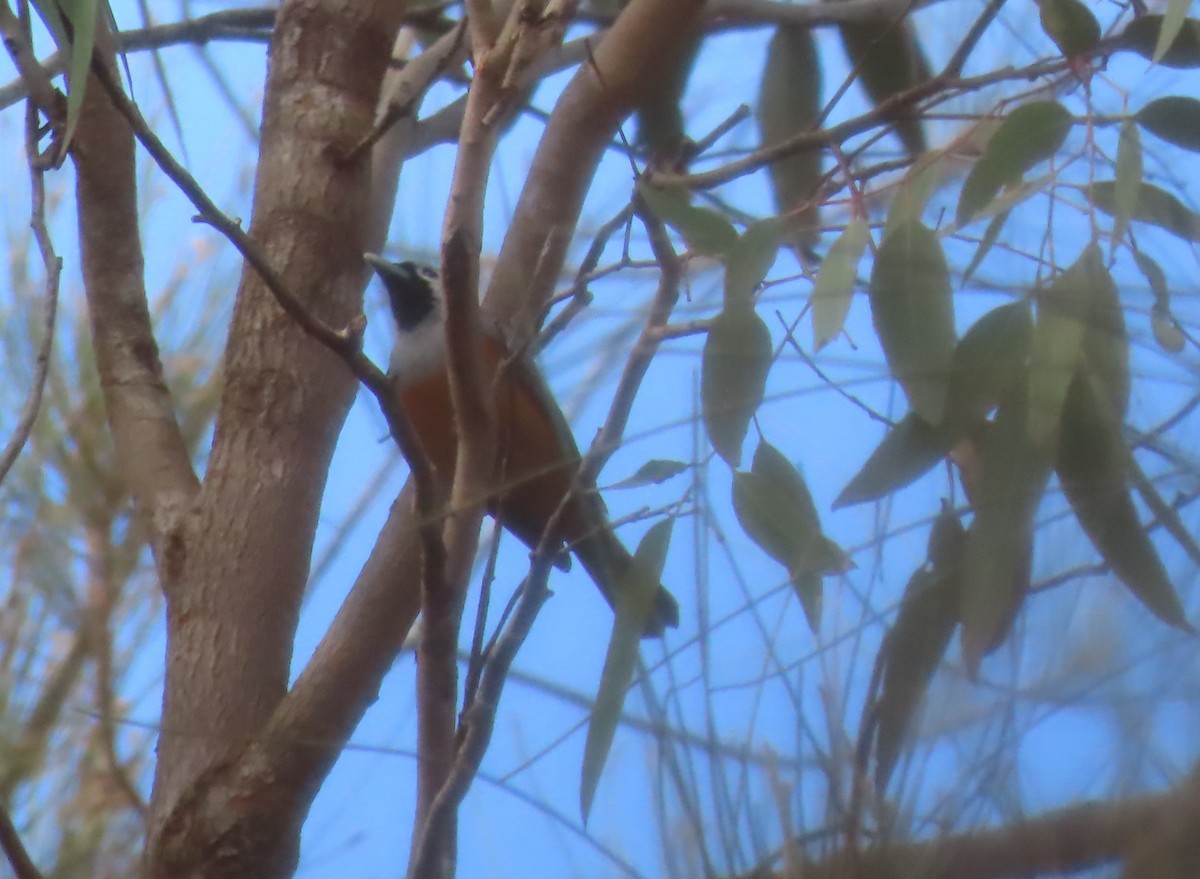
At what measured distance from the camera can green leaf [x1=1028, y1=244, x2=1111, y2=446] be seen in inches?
25.8

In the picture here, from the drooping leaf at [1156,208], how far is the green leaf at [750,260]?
0.18 meters

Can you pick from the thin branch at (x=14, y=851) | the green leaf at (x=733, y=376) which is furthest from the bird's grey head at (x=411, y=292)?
the green leaf at (x=733, y=376)

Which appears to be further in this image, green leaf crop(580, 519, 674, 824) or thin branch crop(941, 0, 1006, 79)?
thin branch crop(941, 0, 1006, 79)

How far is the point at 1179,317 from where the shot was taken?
2.16 ft

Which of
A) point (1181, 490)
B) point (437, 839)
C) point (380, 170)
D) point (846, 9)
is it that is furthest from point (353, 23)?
point (1181, 490)

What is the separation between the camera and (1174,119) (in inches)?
33.0

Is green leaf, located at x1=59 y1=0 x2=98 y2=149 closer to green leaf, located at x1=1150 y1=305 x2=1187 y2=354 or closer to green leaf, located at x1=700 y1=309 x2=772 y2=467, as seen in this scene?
green leaf, located at x1=700 y1=309 x2=772 y2=467

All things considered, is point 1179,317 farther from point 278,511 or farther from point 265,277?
point 278,511

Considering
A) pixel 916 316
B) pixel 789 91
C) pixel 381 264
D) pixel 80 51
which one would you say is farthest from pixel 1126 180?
pixel 381 264

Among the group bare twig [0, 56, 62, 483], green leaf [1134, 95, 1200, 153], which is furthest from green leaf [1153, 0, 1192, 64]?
bare twig [0, 56, 62, 483]

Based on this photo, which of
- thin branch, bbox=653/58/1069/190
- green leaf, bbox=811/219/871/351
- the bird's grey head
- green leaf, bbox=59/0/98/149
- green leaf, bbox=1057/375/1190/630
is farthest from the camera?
the bird's grey head

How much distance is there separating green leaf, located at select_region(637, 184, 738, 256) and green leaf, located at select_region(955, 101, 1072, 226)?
15cm

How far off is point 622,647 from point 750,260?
27 centimetres

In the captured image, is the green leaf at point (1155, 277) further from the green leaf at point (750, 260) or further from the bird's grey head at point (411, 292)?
the bird's grey head at point (411, 292)
